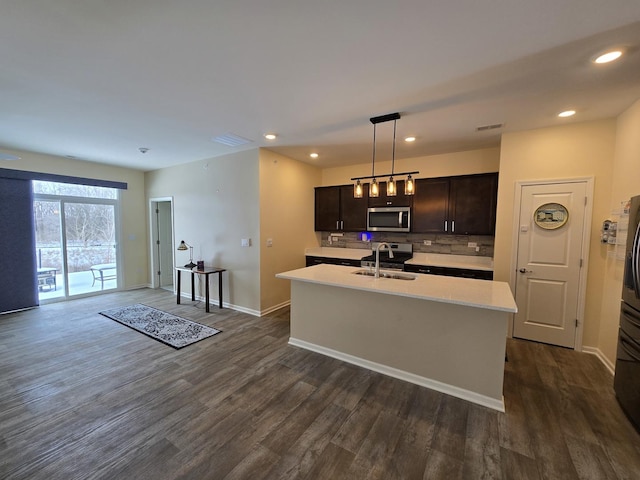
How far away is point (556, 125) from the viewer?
9.89 ft

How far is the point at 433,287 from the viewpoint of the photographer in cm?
249

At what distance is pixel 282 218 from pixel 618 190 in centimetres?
414

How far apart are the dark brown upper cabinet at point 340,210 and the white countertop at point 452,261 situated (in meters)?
1.15

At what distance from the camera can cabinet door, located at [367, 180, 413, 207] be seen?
175 inches

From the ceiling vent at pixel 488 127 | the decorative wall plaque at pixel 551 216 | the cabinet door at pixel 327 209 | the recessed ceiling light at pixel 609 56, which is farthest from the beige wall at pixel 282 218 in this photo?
the recessed ceiling light at pixel 609 56

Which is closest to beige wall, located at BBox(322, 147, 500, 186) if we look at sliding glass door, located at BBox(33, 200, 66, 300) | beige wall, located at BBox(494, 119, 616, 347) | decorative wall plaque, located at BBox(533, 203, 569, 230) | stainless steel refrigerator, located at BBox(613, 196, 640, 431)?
beige wall, located at BBox(494, 119, 616, 347)

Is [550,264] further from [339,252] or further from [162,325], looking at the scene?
[162,325]

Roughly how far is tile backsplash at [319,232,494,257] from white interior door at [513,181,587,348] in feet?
2.72

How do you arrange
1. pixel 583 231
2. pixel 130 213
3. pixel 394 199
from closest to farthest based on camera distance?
pixel 583 231
pixel 394 199
pixel 130 213

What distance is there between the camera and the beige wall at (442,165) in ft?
13.0

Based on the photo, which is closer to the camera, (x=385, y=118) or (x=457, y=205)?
(x=385, y=118)

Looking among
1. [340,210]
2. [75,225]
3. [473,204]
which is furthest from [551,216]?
[75,225]

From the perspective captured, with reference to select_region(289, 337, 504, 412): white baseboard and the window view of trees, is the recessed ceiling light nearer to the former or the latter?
select_region(289, 337, 504, 412): white baseboard

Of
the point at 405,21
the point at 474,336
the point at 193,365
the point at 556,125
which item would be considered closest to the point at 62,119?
the point at 193,365
